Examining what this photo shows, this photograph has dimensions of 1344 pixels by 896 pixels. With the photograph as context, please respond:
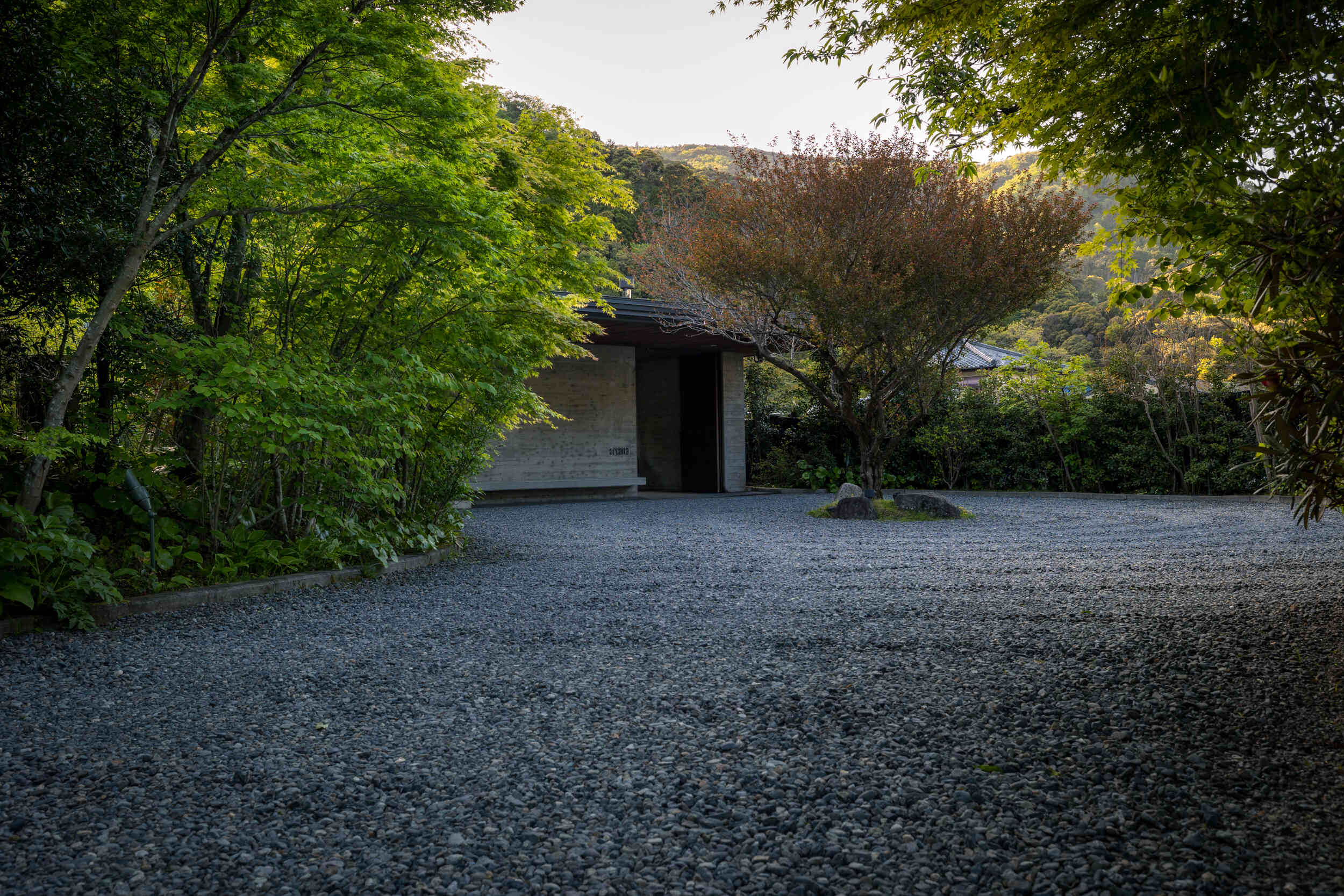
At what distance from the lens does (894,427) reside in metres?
13.4

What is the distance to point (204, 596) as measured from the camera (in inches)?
175

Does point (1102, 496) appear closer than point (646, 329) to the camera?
Yes

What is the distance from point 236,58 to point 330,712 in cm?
390

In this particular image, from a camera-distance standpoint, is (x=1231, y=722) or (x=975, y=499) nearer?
(x=1231, y=722)

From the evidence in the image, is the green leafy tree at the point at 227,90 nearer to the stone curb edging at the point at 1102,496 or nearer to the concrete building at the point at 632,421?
the concrete building at the point at 632,421

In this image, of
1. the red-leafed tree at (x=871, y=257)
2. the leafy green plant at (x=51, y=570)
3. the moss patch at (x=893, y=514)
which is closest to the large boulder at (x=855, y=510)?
the moss patch at (x=893, y=514)

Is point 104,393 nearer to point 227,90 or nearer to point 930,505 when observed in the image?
point 227,90

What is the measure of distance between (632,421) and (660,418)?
7.16ft

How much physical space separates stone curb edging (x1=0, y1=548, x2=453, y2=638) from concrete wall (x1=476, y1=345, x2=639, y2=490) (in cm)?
692

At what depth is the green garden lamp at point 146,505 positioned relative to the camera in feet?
13.7

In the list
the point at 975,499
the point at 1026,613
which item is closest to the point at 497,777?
the point at 1026,613

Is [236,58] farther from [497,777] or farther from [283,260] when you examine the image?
[497,777]

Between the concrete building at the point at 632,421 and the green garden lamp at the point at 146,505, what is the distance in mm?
7097

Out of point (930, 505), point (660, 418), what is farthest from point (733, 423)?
point (930, 505)
